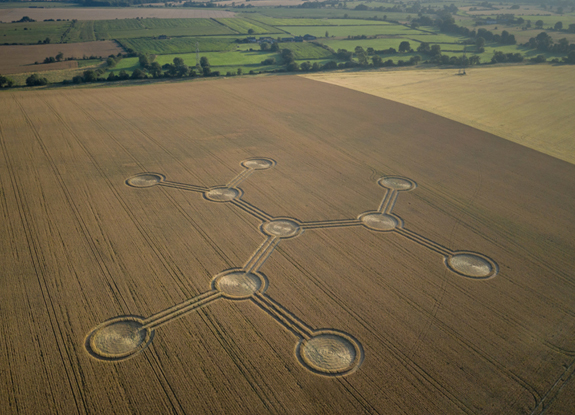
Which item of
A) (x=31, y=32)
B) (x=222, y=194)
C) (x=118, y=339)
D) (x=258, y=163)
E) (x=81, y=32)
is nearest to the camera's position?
(x=118, y=339)

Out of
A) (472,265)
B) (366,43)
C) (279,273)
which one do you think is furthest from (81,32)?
(472,265)

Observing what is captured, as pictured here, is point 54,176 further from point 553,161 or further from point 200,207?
point 553,161

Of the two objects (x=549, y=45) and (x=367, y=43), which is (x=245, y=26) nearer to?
(x=367, y=43)

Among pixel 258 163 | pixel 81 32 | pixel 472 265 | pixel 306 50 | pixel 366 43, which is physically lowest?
pixel 472 265

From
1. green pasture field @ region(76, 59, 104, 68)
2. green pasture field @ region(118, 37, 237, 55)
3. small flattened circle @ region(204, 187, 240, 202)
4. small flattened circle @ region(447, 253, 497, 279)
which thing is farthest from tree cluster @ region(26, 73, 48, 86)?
small flattened circle @ region(447, 253, 497, 279)

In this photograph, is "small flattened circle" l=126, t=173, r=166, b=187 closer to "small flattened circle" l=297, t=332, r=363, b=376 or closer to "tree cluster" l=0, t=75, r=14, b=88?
"small flattened circle" l=297, t=332, r=363, b=376

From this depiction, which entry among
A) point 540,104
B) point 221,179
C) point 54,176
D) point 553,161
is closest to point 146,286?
point 221,179
